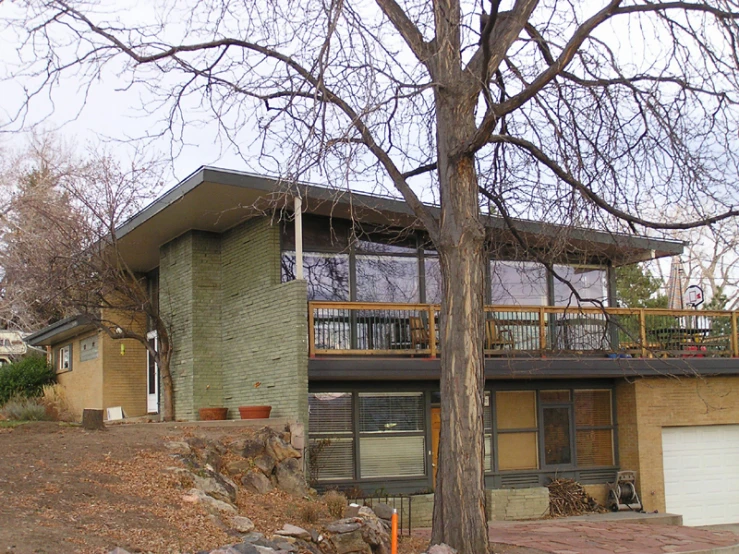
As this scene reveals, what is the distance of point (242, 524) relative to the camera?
33.8 ft

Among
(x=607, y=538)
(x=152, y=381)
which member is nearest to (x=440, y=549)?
(x=607, y=538)

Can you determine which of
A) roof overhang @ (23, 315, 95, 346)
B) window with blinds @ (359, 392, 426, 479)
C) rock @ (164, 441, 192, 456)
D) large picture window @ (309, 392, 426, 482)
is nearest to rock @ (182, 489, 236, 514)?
rock @ (164, 441, 192, 456)

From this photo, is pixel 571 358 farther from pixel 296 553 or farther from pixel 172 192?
pixel 296 553

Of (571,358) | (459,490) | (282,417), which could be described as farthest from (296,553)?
(571,358)

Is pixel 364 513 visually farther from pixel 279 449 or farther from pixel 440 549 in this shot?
pixel 279 449

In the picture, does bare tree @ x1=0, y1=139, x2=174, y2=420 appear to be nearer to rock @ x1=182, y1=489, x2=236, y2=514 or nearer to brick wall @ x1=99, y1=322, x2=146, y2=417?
brick wall @ x1=99, y1=322, x2=146, y2=417

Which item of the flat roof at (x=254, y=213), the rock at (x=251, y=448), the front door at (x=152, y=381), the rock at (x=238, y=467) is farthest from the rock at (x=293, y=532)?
the front door at (x=152, y=381)

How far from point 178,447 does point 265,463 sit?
153cm

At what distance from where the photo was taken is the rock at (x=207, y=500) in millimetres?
10633

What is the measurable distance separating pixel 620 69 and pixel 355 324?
7.04 meters

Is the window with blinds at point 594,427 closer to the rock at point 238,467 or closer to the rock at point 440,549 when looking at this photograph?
the rock at point 238,467

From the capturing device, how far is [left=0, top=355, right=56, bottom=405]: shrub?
2792cm

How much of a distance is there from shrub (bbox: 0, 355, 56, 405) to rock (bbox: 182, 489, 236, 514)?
18.6 meters

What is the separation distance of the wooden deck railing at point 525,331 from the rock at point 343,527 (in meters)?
5.36
